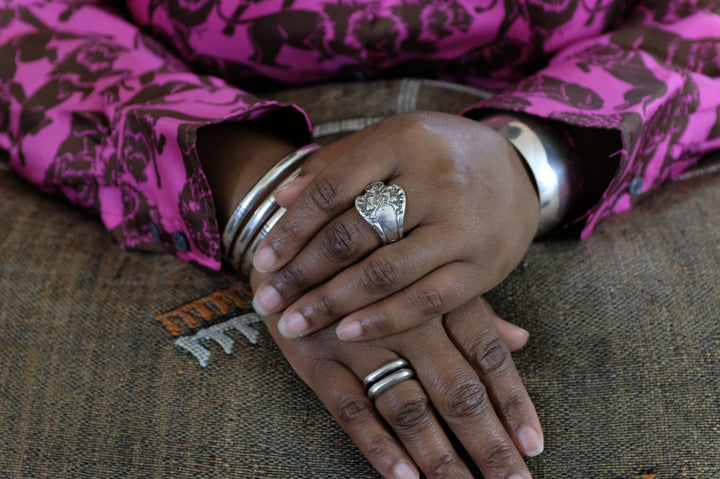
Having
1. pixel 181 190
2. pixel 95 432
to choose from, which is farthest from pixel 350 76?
pixel 95 432

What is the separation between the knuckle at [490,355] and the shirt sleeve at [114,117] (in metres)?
0.29

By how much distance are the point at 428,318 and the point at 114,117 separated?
43cm

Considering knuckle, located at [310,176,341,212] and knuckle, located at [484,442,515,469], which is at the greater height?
knuckle, located at [310,176,341,212]

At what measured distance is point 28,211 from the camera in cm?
79

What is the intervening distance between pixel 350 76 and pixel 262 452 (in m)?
0.53

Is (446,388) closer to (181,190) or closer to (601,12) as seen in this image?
(181,190)

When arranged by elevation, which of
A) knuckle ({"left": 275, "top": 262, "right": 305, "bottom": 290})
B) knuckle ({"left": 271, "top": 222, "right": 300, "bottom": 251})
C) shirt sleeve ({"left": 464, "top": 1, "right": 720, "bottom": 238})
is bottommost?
knuckle ({"left": 275, "top": 262, "right": 305, "bottom": 290})

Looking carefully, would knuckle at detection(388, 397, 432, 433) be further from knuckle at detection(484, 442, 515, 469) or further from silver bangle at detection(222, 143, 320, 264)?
silver bangle at detection(222, 143, 320, 264)

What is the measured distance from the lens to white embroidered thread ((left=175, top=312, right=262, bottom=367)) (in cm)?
64

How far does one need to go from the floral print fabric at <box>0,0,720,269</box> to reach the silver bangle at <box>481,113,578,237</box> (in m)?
0.02

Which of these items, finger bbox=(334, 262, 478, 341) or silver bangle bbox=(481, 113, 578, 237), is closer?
finger bbox=(334, 262, 478, 341)

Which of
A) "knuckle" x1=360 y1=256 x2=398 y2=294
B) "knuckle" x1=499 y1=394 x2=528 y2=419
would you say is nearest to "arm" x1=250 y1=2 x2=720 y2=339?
"knuckle" x1=360 y1=256 x2=398 y2=294

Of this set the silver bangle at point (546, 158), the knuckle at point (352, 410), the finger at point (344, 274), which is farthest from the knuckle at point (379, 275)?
the silver bangle at point (546, 158)

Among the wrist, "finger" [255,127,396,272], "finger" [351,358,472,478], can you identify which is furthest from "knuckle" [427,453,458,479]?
the wrist
